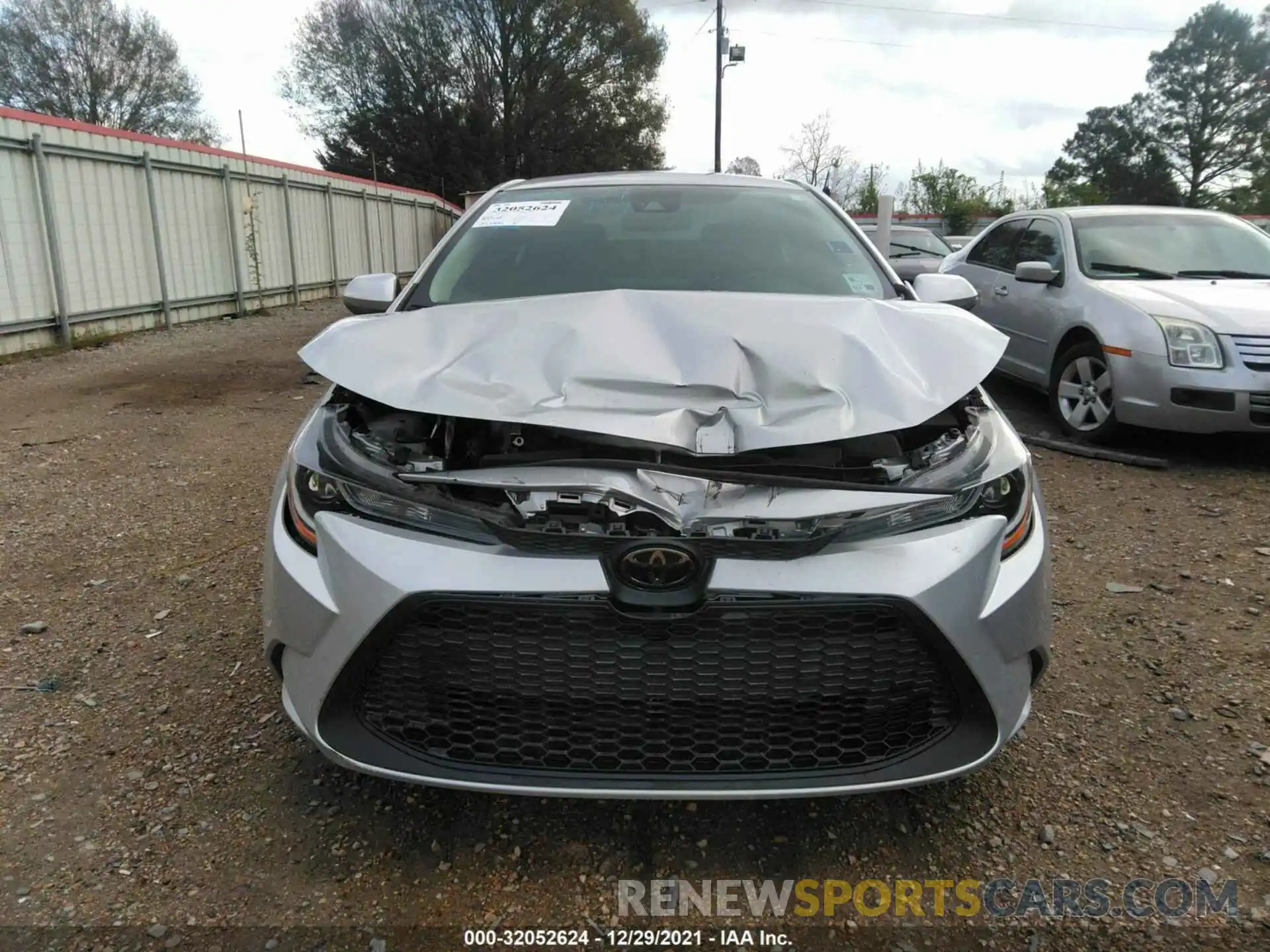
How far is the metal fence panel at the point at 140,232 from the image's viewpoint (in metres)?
8.34

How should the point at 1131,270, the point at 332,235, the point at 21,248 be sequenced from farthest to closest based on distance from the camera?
the point at 332,235, the point at 21,248, the point at 1131,270

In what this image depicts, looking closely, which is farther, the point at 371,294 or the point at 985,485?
the point at 371,294

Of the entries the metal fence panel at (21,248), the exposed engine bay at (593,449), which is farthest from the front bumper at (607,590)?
the metal fence panel at (21,248)

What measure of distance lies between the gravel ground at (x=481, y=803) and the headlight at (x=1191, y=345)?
4.46 ft

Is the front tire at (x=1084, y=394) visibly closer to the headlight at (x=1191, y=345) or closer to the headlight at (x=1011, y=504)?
the headlight at (x=1191, y=345)

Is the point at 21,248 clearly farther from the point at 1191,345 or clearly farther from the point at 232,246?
the point at 1191,345

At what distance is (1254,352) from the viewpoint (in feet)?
14.9

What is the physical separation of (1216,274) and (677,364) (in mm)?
5032

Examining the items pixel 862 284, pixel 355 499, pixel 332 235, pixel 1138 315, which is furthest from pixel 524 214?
pixel 332 235

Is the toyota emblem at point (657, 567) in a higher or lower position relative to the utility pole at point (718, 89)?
lower

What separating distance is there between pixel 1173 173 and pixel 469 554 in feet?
194

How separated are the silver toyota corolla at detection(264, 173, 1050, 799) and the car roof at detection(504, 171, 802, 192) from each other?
169 centimetres

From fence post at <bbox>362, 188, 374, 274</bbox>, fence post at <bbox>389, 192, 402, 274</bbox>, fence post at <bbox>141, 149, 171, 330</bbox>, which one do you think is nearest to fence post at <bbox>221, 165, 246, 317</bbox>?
fence post at <bbox>141, 149, 171, 330</bbox>

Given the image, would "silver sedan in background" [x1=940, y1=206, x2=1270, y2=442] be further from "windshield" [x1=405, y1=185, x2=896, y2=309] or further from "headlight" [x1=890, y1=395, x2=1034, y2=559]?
"headlight" [x1=890, y1=395, x2=1034, y2=559]
